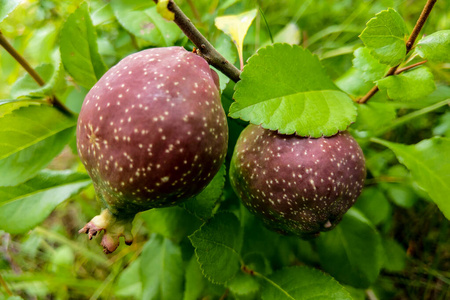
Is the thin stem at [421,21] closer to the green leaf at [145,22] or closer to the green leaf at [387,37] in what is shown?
the green leaf at [387,37]

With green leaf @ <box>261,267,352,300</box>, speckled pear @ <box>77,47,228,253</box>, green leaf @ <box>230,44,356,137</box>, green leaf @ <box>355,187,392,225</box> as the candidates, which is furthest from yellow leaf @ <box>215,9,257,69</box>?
green leaf @ <box>355,187,392,225</box>

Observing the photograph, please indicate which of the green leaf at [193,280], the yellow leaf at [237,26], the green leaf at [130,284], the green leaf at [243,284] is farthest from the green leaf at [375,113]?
the green leaf at [130,284]

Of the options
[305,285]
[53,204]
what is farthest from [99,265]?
[305,285]

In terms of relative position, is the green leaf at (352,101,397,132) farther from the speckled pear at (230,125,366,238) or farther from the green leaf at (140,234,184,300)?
the green leaf at (140,234,184,300)

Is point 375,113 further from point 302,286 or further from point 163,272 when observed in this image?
point 163,272

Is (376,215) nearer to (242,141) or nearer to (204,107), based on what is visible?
(242,141)
